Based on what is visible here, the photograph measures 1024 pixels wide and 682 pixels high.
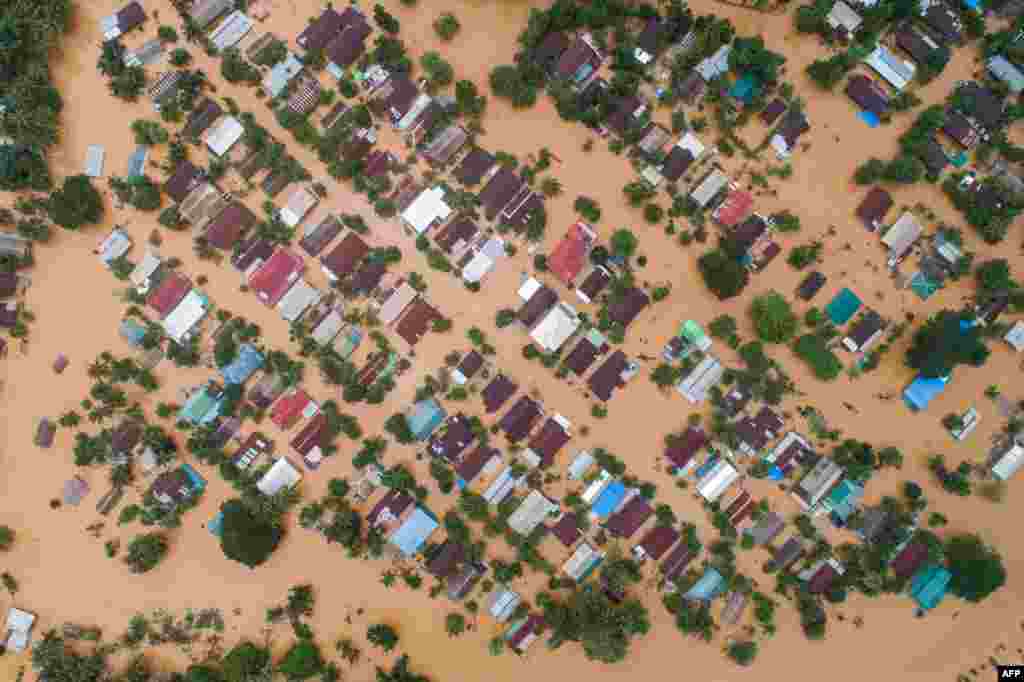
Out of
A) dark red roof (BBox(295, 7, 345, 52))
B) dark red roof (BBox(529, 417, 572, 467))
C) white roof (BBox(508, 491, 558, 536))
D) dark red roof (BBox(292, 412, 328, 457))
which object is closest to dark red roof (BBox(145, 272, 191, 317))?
dark red roof (BBox(292, 412, 328, 457))

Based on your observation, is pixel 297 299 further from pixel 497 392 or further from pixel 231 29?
pixel 231 29

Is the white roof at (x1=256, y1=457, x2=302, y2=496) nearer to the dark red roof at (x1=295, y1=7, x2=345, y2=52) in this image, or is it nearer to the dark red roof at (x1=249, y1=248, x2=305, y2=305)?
the dark red roof at (x1=249, y1=248, x2=305, y2=305)

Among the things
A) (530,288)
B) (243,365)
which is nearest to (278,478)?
(243,365)

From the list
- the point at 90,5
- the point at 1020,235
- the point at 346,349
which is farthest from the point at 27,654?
the point at 1020,235

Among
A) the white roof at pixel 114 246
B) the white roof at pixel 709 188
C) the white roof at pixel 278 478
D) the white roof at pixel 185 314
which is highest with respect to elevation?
the white roof at pixel 114 246

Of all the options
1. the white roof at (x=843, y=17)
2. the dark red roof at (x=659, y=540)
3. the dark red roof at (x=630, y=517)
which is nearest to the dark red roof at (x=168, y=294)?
the dark red roof at (x=630, y=517)

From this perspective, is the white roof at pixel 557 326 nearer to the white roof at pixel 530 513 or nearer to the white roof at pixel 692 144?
the white roof at pixel 530 513

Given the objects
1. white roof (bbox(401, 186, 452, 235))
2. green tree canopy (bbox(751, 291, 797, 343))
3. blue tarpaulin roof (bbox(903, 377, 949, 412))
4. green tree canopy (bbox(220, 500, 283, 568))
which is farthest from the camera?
blue tarpaulin roof (bbox(903, 377, 949, 412))
